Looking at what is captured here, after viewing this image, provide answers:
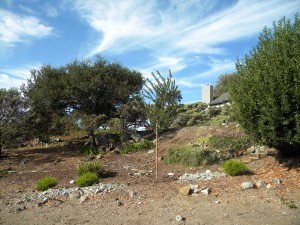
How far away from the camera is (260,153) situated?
1111 cm

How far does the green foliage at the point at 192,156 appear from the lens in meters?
11.9

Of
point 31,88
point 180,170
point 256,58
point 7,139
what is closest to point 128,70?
point 31,88

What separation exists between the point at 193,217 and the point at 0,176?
27.6 ft

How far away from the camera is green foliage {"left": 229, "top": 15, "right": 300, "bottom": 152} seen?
7.94m

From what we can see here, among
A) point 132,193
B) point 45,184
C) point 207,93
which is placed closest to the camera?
point 132,193

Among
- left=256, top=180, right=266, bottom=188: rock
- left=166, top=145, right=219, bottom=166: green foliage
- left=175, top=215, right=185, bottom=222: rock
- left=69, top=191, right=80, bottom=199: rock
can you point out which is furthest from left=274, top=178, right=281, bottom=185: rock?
left=69, top=191, right=80, bottom=199: rock

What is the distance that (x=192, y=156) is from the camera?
12.1 m

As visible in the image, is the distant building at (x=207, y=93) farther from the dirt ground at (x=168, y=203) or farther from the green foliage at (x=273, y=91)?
the green foliage at (x=273, y=91)

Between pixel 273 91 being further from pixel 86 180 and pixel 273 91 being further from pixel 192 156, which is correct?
pixel 86 180

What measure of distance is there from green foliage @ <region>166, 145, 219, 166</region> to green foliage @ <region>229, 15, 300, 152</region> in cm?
289

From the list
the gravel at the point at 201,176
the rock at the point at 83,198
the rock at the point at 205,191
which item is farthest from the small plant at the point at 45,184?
the rock at the point at 205,191

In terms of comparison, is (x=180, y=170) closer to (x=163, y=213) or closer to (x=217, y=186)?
(x=217, y=186)

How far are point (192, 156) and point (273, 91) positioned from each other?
4.88 m

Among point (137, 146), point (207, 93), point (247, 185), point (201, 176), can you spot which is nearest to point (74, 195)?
point (201, 176)
